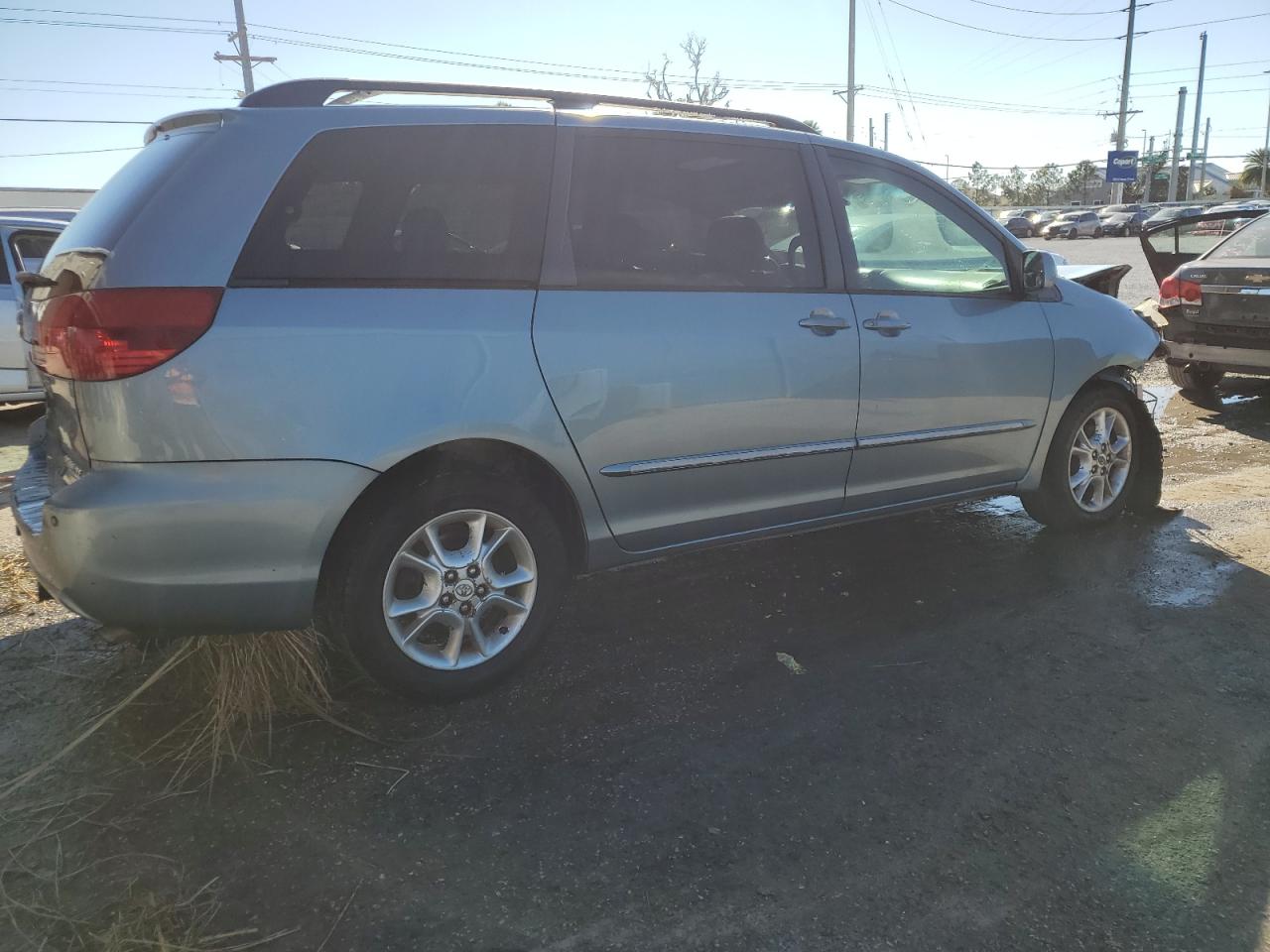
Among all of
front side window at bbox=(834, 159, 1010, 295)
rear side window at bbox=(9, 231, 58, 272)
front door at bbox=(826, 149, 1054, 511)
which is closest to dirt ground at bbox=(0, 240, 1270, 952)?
front door at bbox=(826, 149, 1054, 511)

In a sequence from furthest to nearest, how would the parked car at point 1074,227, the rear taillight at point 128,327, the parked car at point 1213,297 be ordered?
the parked car at point 1074,227 → the parked car at point 1213,297 → the rear taillight at point 128,327

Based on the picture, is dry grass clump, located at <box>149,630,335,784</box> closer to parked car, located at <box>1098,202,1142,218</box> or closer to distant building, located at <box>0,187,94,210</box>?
distant building, located at <box>0,187,94,210</box>

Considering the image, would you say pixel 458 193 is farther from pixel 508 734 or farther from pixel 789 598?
pixel 789 598

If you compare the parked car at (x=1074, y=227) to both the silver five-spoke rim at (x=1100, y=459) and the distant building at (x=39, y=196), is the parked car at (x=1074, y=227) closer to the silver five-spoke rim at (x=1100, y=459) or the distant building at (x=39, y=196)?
the distant building at (x=39, y=196)

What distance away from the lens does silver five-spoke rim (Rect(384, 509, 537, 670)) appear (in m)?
2.93

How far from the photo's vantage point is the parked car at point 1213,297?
6922mm

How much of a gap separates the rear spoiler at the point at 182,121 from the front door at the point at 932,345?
88.0 inches

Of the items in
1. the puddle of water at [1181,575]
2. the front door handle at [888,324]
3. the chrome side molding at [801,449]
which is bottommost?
the puddle of water at [1181,575]

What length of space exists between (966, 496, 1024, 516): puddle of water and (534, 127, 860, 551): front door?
1.76m

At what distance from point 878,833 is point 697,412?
1470 millimetres

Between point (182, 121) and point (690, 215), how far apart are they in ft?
5.51

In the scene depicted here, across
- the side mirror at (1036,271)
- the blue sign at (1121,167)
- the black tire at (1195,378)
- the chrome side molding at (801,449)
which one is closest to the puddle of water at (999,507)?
the chrome side molding at (801,449)

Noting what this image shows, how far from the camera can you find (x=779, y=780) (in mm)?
2641

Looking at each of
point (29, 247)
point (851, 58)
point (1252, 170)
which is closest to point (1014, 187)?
point (1252, 170)
